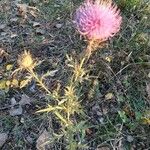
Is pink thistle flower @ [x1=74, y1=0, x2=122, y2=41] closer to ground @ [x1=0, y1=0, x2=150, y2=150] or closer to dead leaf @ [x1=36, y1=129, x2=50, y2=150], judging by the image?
ground @ [x1=0, y1=0, x2=150, y2=150]

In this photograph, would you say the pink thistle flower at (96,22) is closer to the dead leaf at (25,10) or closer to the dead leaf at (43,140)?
the dead leaf at (43,140)

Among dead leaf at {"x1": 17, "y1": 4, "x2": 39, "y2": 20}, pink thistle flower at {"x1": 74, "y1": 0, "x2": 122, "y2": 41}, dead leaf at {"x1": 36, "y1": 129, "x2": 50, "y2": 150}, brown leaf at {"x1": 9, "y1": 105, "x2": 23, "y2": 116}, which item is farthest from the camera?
dead leaf at {"x1": 17, "y1": 4, "x2": 39, "y2": 20}

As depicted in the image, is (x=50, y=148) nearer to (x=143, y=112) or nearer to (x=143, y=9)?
(x=143, y=112)

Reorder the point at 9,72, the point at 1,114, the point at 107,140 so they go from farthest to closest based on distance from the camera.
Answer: the point at 9,72 → the point at 1,114 → the point at 107,140

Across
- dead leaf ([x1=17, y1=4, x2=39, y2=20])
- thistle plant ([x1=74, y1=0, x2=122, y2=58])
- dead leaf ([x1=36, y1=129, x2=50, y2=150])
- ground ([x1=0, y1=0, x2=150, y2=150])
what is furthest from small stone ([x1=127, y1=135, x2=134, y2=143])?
dead leaf ([x1=17, y1=4, x2=39, y2=20])

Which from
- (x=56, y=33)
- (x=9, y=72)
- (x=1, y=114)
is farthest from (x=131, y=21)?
(x=1, y=114)

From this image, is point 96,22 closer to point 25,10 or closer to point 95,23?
point 95,23

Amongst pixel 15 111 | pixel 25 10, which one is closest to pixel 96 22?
pixel 15 111
